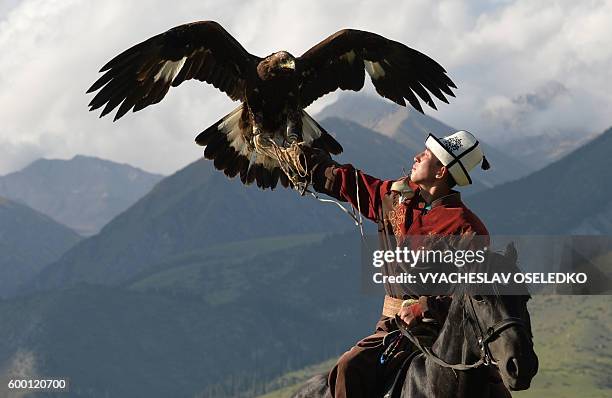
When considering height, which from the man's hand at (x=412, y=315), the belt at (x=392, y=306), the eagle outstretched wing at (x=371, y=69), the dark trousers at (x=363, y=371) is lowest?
the dark trousers at (x=363, y=371)

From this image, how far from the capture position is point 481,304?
9.85 m

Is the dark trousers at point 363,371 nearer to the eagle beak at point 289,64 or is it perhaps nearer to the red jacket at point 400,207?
the red jacket at point 400,207

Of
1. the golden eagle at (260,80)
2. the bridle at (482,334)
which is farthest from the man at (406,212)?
the golden eagle at (260,80)

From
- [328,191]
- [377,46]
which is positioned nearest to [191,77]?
[377,46]

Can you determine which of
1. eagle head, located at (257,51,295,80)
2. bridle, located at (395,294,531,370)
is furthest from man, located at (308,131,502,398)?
eagle head, located at (257,51,295,80)

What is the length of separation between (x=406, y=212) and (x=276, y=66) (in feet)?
20.3

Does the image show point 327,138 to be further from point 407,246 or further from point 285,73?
point 407,246

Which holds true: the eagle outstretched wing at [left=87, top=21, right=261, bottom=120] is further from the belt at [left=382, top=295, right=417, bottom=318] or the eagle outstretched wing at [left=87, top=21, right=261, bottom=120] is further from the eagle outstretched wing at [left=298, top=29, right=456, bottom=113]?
the belt at [left=382, top=295, right=417, bottom=318]

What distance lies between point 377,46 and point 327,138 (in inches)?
79.4

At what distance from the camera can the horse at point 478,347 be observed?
9.27 metres

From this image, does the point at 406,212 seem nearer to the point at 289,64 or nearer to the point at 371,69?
the point at 289,64

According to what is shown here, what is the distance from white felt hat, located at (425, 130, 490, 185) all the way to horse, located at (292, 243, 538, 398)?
156 centimetres

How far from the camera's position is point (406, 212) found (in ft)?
39.6

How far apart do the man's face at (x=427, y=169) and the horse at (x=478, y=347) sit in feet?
5.13
